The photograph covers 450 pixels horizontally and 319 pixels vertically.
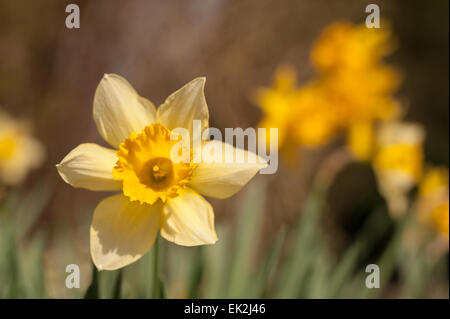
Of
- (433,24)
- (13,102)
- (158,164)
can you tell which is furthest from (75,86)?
(433,24)

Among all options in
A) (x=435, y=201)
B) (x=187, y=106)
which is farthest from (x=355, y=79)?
(x=187, y=106)

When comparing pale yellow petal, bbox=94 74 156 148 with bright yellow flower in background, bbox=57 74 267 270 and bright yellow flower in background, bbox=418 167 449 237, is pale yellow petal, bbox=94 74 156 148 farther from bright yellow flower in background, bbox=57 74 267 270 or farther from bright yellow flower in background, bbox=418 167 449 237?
bright yellow flower in background, bbox=418 167 449 237

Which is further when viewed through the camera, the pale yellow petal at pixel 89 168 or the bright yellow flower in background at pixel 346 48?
the bright yellow flower in background at pixel 346 48

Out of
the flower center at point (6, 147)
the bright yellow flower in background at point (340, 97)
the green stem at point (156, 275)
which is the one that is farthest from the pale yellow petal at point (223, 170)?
the flower center at point (6, 147)

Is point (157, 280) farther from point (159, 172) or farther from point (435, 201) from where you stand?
point (435, 201)

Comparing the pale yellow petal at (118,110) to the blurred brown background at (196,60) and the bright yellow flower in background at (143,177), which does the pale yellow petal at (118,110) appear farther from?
the blurred brown background at (196,60)
